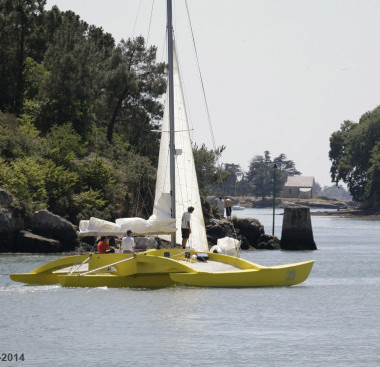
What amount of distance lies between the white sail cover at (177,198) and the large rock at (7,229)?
1918 centimetres

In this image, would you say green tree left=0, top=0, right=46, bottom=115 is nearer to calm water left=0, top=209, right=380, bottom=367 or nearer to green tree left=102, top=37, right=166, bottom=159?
green tree left=102, top=37, right=166, bottom=159

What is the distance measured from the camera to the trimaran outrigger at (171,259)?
106ft

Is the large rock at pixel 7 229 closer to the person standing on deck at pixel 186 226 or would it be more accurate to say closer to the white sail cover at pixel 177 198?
the white sail cover at pixel 177 198

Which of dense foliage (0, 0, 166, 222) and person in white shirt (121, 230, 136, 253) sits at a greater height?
dense foliage (0, 0, 166, 222)

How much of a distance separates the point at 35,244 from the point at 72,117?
19.4 m

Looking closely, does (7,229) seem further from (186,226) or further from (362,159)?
(362,159)

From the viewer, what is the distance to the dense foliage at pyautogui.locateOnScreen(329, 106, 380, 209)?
168625 mm

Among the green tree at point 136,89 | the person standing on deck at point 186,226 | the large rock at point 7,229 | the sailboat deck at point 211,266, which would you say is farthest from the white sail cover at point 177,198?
the green tree at point 136,89

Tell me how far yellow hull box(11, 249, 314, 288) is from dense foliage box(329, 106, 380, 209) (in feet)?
441

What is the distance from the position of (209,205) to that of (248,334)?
140ft

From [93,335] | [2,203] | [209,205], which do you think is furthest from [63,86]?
[93,335]

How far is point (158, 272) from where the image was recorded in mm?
32844

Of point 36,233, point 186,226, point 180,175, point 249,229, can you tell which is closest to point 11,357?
point 186,226

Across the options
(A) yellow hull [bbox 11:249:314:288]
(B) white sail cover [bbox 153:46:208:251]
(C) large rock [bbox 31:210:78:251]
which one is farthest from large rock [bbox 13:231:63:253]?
(B) white sail cover [bbox 153:46:208:251]
